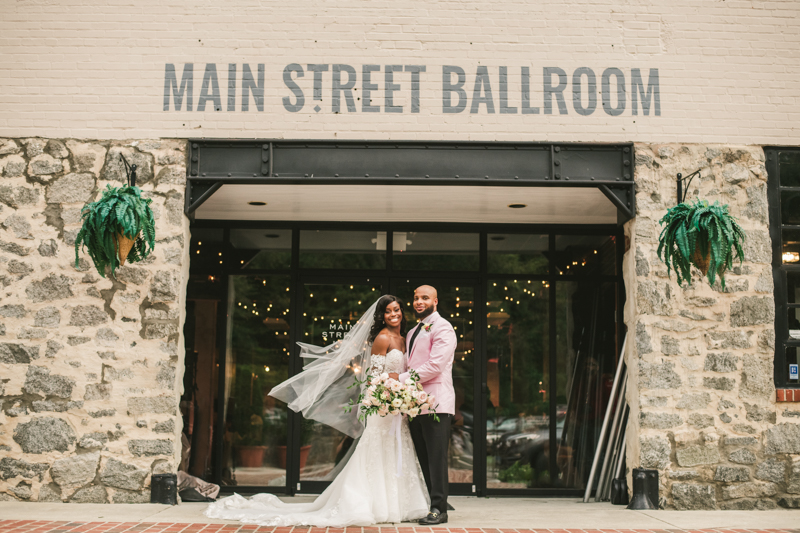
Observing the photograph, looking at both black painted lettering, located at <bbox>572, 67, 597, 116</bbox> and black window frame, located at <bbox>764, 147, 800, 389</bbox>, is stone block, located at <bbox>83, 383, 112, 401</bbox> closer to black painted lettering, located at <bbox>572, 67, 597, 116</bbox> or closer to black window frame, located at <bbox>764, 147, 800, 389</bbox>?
black painted lettering, located at <bbox>572, 67, 597, 116</bbox>

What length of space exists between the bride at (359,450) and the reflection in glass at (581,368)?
2.25m

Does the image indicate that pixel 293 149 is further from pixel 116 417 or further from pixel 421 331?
pixel 116 417

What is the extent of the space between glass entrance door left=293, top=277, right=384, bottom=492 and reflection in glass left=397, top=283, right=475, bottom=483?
0.48 metres

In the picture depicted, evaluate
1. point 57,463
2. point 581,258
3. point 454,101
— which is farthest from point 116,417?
point 581,258

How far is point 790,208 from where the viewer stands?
668 centimetres

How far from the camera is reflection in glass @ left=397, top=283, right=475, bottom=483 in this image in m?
7.26

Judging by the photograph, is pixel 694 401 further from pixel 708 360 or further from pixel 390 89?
pixel 390 89

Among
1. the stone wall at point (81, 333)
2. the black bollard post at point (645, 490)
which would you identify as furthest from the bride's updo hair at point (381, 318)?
the black bollard post at point (645, 490)

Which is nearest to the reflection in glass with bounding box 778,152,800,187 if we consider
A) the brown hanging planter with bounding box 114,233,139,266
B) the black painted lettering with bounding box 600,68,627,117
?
the black painted lettering with bounding box 600,68,627,117

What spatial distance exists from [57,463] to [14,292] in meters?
1.65

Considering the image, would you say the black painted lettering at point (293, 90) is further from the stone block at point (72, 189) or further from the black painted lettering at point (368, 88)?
the stone block at point (72, 189)

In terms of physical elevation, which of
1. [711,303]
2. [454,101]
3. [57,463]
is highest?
[454,101]

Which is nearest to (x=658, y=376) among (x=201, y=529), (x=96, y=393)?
(x=201, y=529)

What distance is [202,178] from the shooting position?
642cm
